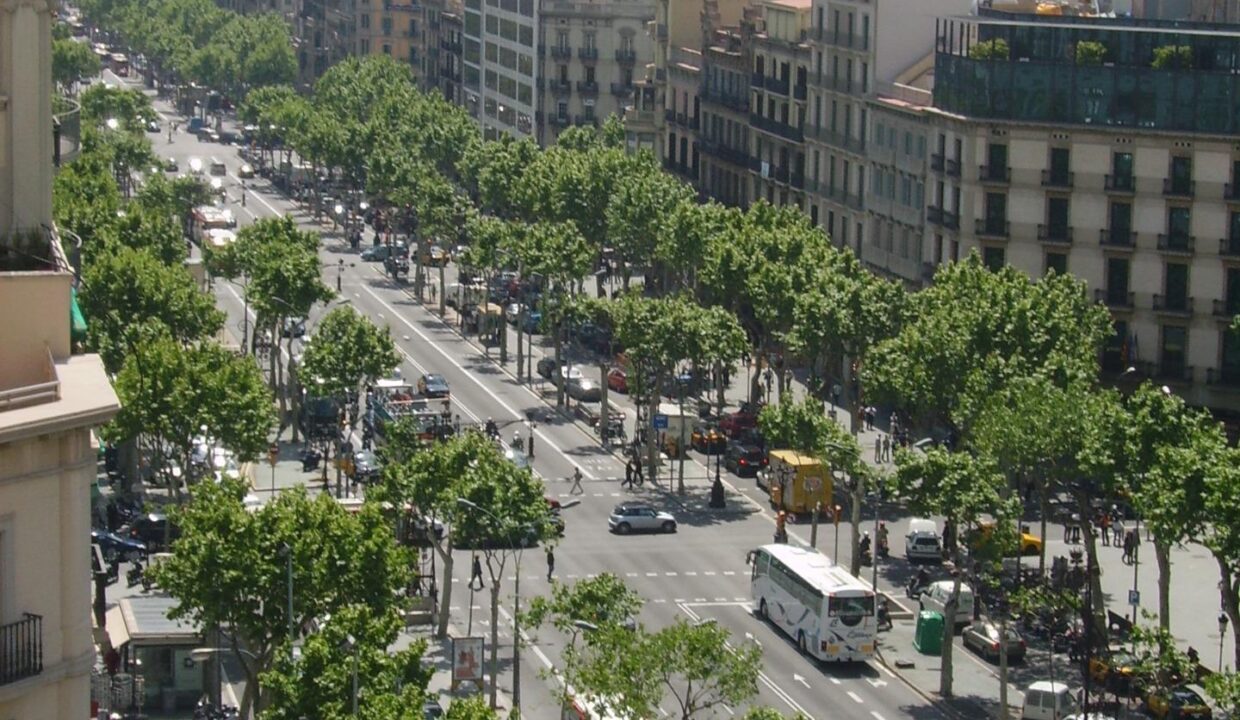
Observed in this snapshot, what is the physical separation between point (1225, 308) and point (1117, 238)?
639 cm

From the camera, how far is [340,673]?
58750 mm

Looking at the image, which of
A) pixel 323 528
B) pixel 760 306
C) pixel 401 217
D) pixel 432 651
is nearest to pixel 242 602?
pixel 323 528

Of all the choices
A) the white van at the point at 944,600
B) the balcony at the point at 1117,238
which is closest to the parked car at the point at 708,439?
the balcony at the point at 1117,238

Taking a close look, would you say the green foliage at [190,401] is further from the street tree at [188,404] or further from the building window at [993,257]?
the building window at [993,257]

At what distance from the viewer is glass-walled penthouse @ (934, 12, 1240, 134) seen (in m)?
123

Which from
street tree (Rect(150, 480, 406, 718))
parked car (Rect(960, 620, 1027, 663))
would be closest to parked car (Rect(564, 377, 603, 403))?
parked car (Rect(960, 620, 1027, 663))

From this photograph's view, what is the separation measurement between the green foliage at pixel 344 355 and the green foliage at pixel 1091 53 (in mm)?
36909

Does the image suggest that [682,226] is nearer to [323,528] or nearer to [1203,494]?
[1203,494]

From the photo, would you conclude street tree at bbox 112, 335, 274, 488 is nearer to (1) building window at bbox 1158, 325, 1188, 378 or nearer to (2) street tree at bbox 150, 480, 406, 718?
(2) street tree at bbox 150, 480, 406, 718

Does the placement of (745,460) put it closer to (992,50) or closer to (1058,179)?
(1058,179)

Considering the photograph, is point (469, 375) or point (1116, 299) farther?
point (469, 375)

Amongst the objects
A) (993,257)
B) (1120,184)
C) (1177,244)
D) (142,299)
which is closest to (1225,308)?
(1177,244)

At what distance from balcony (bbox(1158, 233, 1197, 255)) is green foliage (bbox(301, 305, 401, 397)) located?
3783 centimetres

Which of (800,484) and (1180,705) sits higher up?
(800,484)
